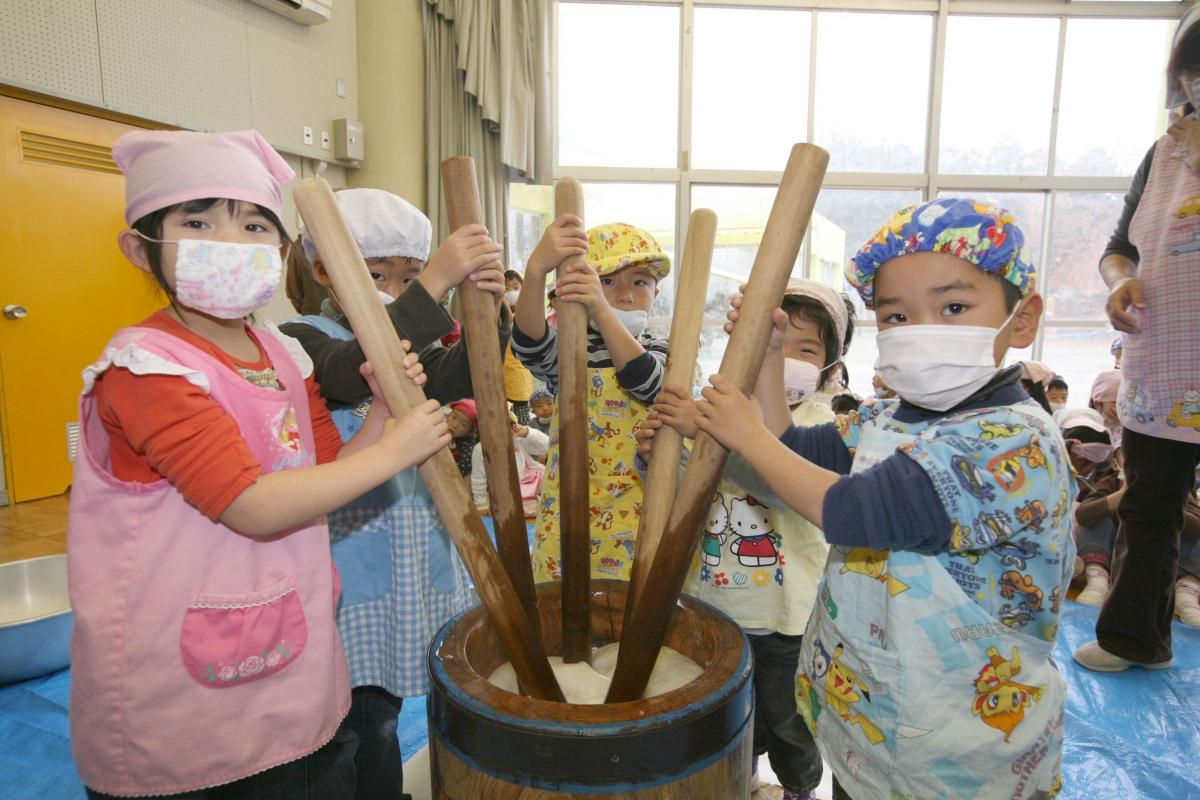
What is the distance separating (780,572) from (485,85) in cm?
447

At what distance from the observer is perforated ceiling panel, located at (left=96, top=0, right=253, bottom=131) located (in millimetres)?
3443

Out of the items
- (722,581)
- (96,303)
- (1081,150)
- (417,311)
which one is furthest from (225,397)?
(1081,150)

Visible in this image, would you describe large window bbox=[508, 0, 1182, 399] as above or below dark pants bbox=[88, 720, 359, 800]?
above

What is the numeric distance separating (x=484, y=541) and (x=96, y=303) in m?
3.86

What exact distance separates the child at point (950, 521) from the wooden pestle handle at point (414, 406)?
11.9 inches

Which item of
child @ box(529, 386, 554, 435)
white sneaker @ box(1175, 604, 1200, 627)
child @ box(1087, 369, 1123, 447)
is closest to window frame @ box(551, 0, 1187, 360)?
child @ box(529, 386, 554, 435)

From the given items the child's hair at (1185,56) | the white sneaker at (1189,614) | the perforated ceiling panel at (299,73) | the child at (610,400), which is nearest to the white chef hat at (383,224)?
the child at (610,400)

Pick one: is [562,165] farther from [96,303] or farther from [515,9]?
[96,303]

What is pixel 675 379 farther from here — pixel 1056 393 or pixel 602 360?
pixel 1056 393

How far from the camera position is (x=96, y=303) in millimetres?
3730

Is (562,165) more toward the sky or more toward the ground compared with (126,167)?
more toward the sky

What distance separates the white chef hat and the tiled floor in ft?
6.90

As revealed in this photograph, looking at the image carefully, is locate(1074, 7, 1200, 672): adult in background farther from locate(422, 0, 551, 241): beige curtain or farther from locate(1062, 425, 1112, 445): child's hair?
locate(422, 0, 551, 241): beige curtain

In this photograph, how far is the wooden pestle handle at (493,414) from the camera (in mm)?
942
